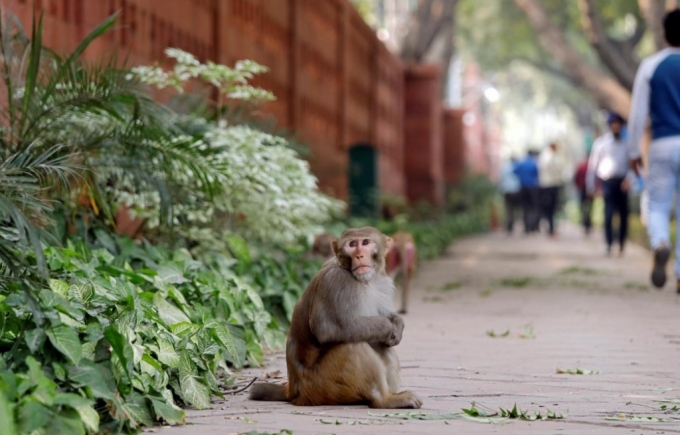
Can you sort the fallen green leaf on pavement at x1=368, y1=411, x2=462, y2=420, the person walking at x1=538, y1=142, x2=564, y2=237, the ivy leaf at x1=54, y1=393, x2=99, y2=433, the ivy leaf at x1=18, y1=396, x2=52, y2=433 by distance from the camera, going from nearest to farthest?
the ivy leaf at x1=18, y1=396, x2=52, y2=433, the ivy leaf at x1=54, y1=393, x2=99, y2=433, the fallen green leaf on pavement at x1=368, y1=411, x2=462, y2=420, the person walking at x1=538, y1=142, x2=564, y2=237

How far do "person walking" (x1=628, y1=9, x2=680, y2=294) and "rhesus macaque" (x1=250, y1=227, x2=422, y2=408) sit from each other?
21.3ft

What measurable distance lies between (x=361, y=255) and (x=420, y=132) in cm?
2282

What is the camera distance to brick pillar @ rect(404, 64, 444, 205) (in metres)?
27.8

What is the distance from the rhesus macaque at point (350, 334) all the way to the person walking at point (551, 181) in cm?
2279

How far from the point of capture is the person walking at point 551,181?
2826cm

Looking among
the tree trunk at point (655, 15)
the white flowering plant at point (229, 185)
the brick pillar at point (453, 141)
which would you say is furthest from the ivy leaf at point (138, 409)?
the brick pillar at point (453, 141)

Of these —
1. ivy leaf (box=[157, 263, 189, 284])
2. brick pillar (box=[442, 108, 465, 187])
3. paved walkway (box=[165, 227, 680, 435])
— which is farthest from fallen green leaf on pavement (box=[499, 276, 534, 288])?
brick pillar (box=[442, 108, 465, 187])

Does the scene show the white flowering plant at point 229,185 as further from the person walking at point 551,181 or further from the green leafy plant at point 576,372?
the person walking at point 551,181

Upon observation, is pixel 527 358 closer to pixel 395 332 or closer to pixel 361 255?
pixel 395 332

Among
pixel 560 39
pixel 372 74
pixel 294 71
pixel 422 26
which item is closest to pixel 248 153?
pixel 294 71

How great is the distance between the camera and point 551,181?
2864 centimetres

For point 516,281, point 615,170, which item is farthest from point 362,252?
point 615,170

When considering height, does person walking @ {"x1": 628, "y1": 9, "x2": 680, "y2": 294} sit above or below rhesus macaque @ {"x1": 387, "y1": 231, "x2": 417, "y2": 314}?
above

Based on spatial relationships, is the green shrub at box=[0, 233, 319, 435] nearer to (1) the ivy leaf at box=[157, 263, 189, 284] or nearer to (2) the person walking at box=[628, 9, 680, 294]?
(1) the ivy leaf at box=[157, 263, 189, 284]
